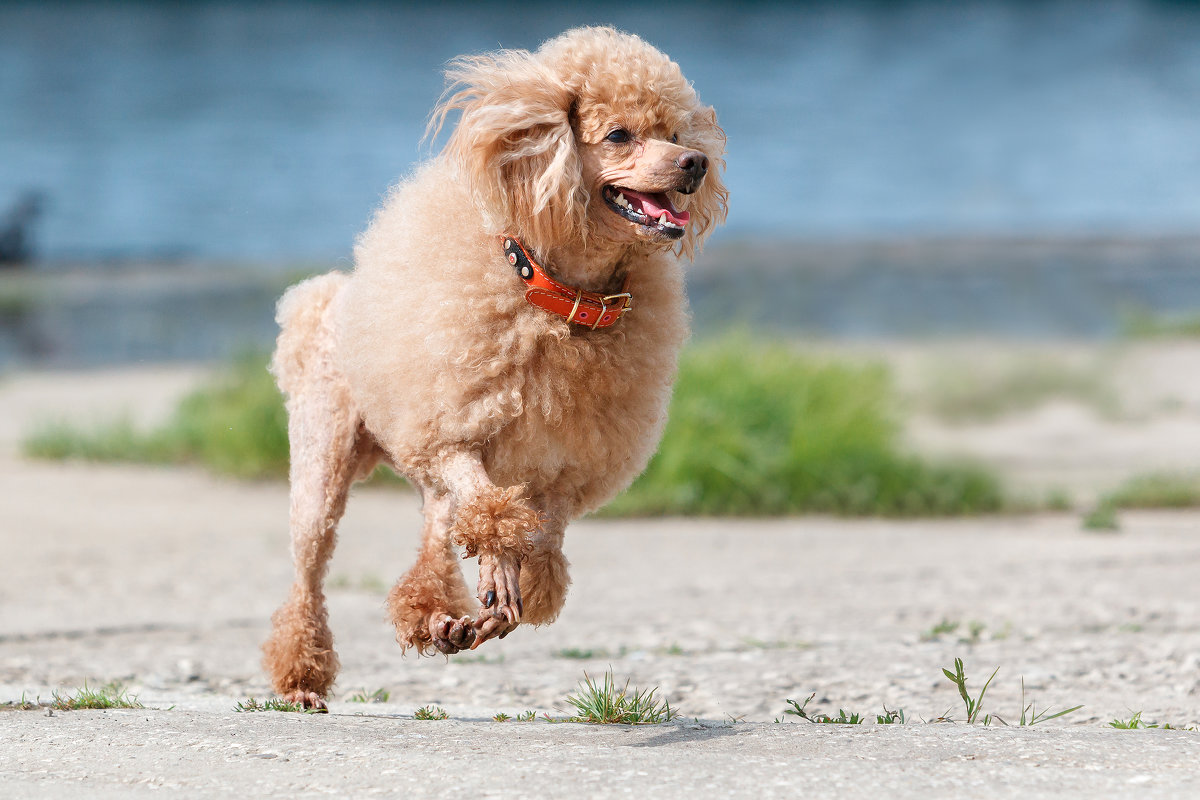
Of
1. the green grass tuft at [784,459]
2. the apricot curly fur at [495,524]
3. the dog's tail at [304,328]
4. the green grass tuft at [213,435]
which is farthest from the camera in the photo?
the green grass tuft at [213,435]

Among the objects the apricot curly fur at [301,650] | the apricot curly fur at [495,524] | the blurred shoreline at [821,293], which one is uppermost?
the blurred shoreline at [821,293]

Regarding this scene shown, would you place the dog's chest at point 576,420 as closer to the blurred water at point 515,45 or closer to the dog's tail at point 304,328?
the dog's tail at point 304,328

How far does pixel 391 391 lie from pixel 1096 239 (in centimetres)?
2253

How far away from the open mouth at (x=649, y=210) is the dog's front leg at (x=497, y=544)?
0.78 metres

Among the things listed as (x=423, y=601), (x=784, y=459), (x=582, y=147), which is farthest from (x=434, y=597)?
(x=784, y=459)

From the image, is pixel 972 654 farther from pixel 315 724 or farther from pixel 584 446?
pixel 315 724

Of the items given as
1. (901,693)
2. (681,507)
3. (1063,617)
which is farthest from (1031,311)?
(901,693)

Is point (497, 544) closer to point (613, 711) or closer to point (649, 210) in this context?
point (613, 711)

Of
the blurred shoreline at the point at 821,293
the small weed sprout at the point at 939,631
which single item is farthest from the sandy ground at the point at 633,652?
the blurred shoreline at the point at 821,293

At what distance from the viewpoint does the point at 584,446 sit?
3945 millimetres

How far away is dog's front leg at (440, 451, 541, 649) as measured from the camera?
3586 millimetres

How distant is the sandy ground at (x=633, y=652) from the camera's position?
331 centimetres

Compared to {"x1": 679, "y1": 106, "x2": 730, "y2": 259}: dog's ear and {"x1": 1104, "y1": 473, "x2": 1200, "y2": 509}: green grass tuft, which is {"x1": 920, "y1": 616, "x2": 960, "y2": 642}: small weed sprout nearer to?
{"x1": 679, "y1": 106, "x2": 730, "y2": 259}: dog's ear

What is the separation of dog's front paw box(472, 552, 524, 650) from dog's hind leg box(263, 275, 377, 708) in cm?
107
